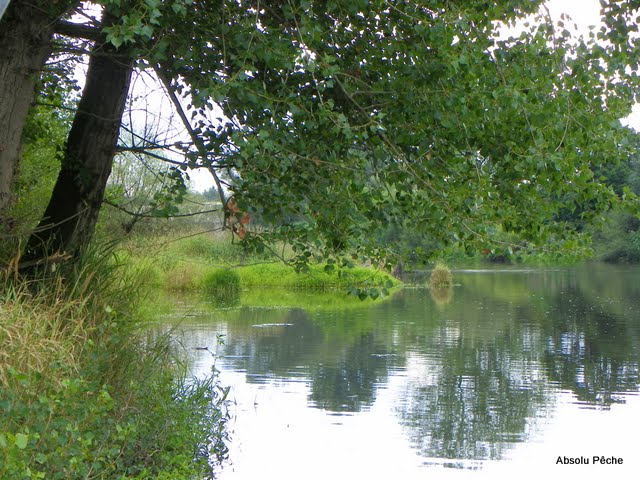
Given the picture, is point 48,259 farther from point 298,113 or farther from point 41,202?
point 41,202

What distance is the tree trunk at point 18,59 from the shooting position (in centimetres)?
753

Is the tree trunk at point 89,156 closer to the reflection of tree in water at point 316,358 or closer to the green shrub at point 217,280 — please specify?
the reflection of tree in water at point 316,358

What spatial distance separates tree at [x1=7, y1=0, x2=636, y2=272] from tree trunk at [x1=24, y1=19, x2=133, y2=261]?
17 centimetres

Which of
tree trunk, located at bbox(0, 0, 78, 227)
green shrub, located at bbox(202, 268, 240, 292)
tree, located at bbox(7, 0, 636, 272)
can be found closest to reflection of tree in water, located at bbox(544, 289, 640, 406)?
tree, located at bbox(7, 0, 636, 272)

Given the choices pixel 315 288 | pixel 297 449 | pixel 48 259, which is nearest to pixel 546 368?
pixel 297 449

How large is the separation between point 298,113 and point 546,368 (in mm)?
9436

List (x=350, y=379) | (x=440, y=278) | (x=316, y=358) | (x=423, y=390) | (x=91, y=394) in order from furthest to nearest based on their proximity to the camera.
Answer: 1. (x=440, y=278)
2. (x=316, y=358)
3. (x=350, y=379)
4. (x=423, y=390)
5. (x=91, y=394)

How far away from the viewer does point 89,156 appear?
28.7ft

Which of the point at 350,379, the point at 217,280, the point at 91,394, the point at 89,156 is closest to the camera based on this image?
the point at 91,394

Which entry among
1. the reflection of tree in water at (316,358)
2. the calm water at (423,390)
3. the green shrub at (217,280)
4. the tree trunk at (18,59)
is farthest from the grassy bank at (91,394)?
the green shrub at (217,280)

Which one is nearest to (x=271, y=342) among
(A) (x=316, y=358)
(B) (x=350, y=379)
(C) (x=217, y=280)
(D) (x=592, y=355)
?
(A) (x=316, y=358)

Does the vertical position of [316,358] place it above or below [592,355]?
below

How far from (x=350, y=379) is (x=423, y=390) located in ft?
4.41

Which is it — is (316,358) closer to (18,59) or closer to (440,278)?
(18,59)
